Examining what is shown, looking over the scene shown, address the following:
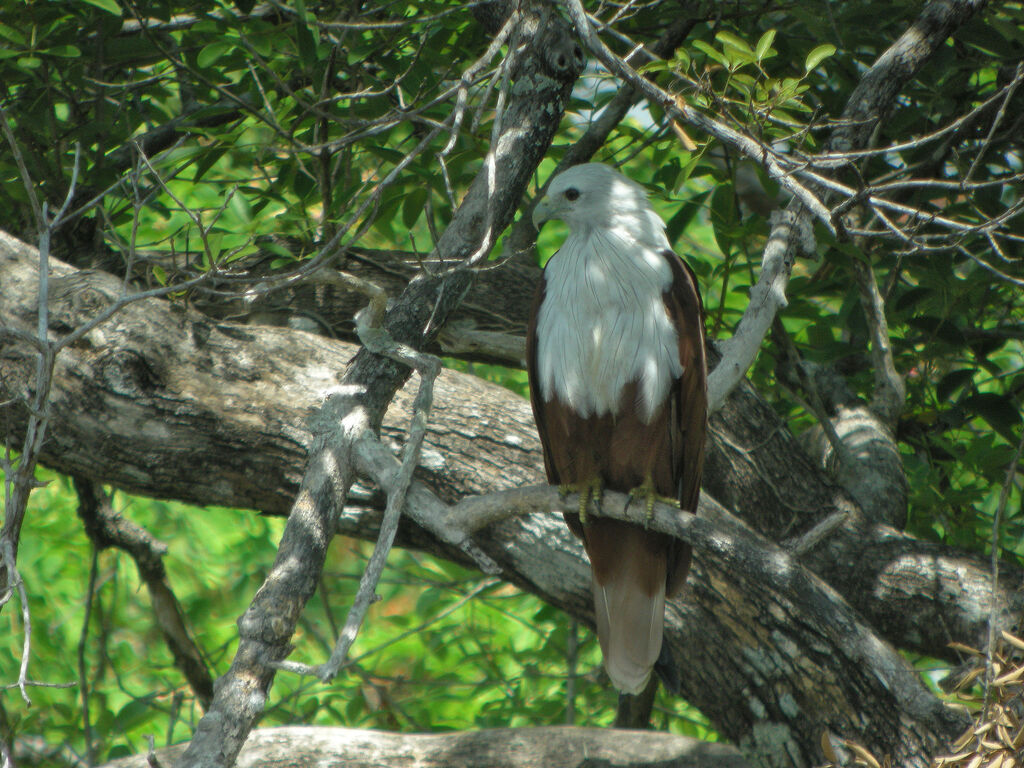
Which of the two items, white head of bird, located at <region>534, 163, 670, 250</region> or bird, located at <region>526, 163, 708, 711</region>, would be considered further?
white head of bird, located at <region>534, 163, 670, 250</region>

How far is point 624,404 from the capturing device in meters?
2.84

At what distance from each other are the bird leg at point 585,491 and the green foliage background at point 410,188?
89cm

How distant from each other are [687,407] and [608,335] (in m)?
0.31

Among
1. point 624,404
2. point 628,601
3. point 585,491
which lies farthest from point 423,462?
point 628,601

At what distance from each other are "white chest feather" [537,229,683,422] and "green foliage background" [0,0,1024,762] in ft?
1.21

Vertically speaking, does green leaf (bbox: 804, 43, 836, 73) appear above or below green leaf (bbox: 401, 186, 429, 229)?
above

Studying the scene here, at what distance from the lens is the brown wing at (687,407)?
2820 millimetres

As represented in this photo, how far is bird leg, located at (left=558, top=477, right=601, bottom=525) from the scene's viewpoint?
2787 mm

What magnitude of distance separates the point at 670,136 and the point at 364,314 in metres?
1.44

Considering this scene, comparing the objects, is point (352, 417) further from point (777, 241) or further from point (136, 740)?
point (136, 740)

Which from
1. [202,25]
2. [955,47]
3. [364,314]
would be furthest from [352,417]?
[955,47]

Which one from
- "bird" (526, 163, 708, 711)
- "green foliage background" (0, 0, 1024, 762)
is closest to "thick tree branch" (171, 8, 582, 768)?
"green foliage background" (0, 0, 1024, 762)

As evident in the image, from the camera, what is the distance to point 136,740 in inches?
183

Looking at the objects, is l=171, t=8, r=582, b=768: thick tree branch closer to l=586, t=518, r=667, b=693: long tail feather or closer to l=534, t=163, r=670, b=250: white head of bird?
l=534, t=163, r=670, b=250: white head of bird
